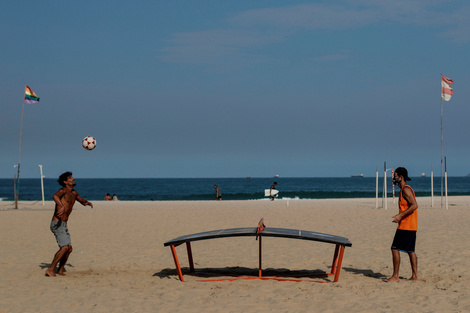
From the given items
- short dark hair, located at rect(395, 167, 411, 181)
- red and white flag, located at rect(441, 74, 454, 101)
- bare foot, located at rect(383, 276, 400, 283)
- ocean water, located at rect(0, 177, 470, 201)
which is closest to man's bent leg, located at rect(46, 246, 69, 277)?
bare foot, located at rect(383, 276, 400, 283)

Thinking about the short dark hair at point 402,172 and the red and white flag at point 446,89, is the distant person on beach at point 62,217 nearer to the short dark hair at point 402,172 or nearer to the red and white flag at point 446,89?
the short dark hair at point 402,172

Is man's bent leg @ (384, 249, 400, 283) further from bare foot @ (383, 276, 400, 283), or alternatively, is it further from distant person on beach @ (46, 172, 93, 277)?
distant person on beach @ (46, 172, 93, 277)

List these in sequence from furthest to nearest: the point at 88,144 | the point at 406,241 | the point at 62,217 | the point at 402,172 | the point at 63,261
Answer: the point at 88,144
the point at 63,261
the point at 62,217
the point at 402,172
the point at 406,241

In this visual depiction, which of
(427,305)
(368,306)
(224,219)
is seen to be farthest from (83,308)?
(224,219)

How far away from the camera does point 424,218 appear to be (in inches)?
709

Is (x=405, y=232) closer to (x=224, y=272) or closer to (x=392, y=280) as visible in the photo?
(x=392, y=280)

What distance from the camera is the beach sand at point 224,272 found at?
21.2 ft

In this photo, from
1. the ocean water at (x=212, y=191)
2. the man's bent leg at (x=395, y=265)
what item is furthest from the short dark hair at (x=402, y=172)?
the ocean water at (x=212, y=191)

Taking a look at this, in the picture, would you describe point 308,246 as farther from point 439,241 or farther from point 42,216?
point 42,216

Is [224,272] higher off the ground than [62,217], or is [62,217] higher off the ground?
[62,217]

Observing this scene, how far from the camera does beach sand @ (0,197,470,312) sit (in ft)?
21.2

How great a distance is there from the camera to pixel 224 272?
28.5 feet

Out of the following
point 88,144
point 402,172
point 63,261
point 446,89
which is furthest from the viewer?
point 446,89

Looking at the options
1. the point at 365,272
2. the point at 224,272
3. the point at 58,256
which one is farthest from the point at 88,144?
the point at 365,272
